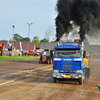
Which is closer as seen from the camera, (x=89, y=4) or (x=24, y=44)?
(x=89, y=4)

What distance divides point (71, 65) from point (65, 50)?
1232 mm

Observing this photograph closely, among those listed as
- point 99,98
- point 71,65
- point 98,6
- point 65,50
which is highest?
point 98,6

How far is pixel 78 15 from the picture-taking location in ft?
99.8

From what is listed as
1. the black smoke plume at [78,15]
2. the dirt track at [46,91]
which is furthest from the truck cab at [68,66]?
the black smoke plume at [78,15]

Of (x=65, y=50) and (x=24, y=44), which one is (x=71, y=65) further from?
(x=24, y=44)

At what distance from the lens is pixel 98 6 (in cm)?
3150

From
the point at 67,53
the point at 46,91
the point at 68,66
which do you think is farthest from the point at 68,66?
the point at 46,91

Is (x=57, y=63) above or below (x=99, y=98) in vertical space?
above

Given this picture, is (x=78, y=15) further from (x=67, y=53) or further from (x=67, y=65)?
(x=67, y=65)

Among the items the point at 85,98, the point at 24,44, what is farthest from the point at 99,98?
the point at 24,44

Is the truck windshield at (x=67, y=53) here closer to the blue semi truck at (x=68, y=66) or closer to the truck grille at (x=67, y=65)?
the blue semi truck at (x=68, y=66)

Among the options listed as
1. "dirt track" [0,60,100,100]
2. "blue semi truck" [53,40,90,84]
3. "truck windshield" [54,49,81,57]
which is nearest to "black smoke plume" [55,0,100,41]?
"truck windshield" [54,49,81,57]

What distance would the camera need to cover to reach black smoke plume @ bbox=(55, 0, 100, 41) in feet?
95.2

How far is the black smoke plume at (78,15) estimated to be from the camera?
29.0m
